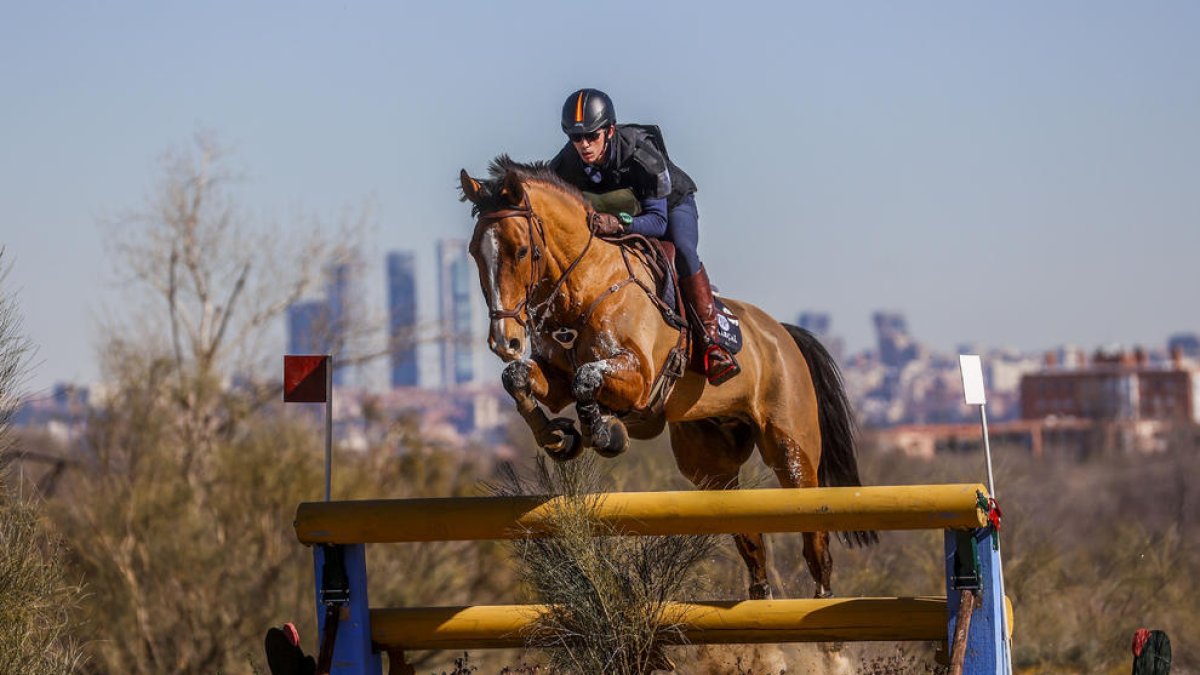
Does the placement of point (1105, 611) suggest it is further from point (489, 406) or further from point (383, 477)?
point (489, 406)

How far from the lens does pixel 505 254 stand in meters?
7.39

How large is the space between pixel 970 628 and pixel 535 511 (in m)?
1.70

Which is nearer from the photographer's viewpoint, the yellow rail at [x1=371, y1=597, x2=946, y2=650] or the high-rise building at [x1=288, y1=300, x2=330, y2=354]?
the yellow rail at [x1=371, y1=597, x2=946, y2=650]

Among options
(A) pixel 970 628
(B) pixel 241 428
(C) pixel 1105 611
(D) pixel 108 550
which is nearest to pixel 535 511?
(A) pixel 970 628

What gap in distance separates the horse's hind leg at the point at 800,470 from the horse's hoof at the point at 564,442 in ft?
5.65

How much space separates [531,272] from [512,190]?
356 mm

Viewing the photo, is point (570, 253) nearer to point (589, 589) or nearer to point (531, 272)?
point (531, 272)

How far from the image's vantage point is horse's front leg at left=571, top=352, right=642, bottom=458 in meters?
7.45

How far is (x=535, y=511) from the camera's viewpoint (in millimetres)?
7066

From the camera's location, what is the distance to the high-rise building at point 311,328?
107 feet

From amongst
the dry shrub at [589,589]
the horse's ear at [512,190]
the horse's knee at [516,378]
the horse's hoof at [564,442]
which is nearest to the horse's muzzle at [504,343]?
the horse's knee at [516,378]

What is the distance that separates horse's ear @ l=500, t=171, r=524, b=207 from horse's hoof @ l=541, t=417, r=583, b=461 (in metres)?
0.92

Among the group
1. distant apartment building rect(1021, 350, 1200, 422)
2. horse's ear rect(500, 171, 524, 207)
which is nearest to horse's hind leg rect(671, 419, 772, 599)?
horse's ear rect(500, 171, 524, 207)

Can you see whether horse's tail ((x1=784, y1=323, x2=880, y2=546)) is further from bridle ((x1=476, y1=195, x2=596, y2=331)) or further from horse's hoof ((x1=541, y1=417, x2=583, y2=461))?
horse's hoof ((x1=541, y1=417, x2=583, y2=461))
